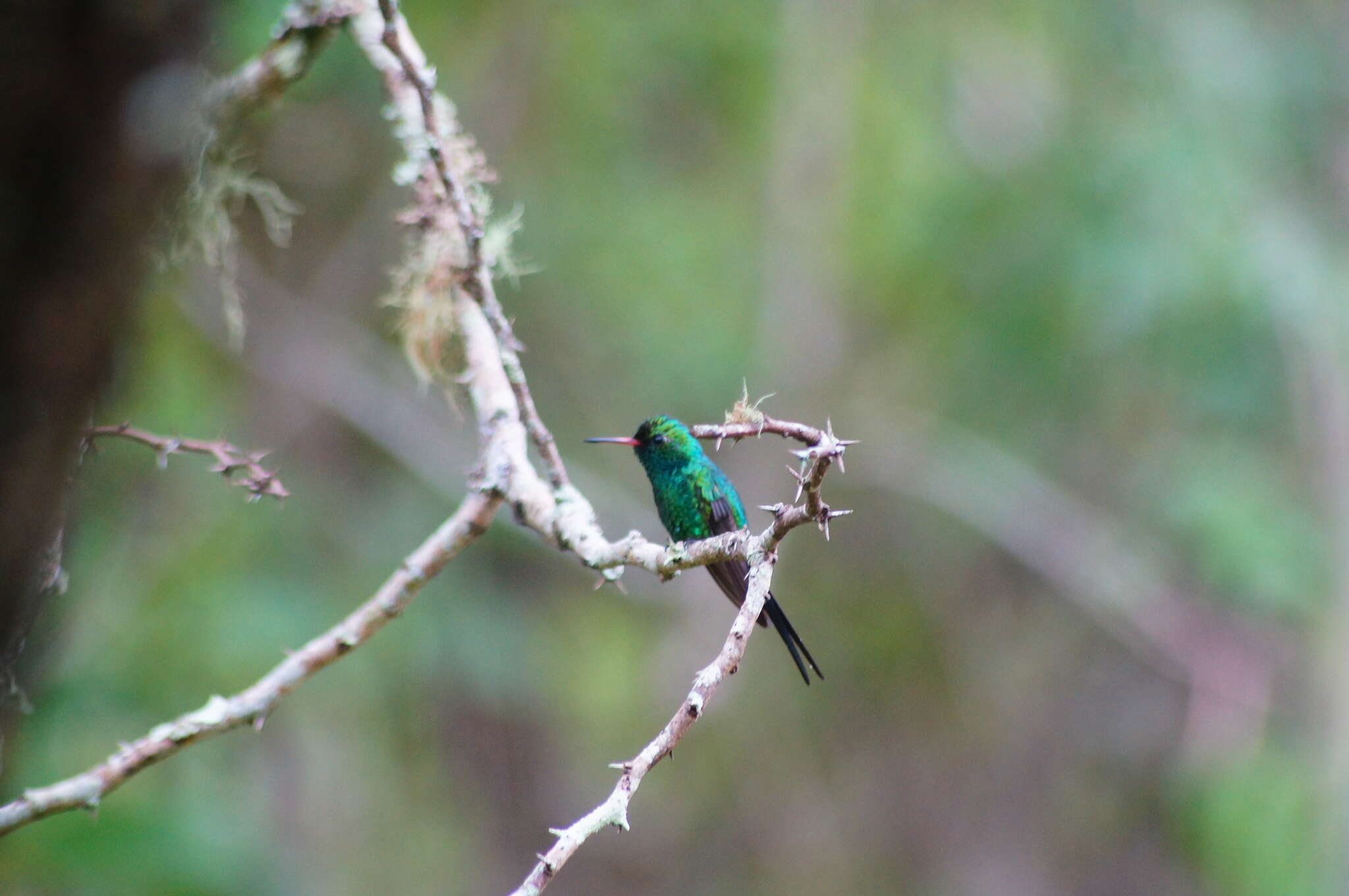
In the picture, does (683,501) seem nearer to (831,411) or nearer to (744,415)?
(744,415)

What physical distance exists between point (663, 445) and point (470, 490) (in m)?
1.11

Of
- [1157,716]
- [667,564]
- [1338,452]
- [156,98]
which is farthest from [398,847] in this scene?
[156,98]

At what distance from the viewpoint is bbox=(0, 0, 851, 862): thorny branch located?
176 cm

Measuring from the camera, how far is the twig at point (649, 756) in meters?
1.58

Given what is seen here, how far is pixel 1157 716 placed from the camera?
34.8 ft

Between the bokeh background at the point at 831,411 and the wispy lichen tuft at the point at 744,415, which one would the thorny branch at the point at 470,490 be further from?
the bokeh background at the point at 831,411

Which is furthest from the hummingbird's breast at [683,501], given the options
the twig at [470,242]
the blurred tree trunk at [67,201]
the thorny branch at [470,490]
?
the blurred tree trunk at [67,201]

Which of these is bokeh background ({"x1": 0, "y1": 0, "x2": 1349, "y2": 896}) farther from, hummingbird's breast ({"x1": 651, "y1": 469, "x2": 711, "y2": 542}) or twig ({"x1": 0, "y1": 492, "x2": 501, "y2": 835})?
twig ({"x1": 0, "y1": 492, "x2": 501, "y2": 835})

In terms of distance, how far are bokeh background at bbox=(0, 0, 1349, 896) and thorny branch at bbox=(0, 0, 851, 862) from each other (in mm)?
3985

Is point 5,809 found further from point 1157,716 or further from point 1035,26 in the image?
point 1157,716

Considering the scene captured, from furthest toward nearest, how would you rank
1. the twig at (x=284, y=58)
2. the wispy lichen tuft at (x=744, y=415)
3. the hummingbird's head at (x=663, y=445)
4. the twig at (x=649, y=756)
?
1. the hummingbird's head at (x=663, y=445)
2. the twig at (x=284, y=58)
3. the wispy lichen tuft at (x=744, y=415)
4. the twig at (x=649, y=756)

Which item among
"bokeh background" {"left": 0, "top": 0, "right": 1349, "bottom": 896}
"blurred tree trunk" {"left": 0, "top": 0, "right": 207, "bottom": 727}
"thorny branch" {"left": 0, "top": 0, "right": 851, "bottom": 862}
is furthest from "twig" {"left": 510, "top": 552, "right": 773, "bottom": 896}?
"bokeh background" {"left": 0, "top": 0, "right": 1349, "bottom": 896}

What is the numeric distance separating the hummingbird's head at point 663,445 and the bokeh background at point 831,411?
11.6 feet

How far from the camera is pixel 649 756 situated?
166 centimetres
